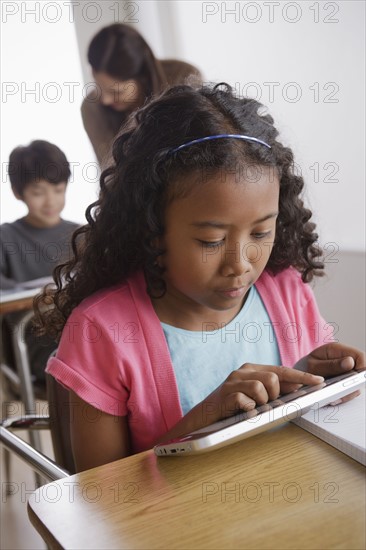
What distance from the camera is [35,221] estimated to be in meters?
2.64

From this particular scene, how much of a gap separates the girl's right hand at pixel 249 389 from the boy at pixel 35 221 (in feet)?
5.92

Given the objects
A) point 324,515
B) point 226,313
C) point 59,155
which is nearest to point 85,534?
point 324,515

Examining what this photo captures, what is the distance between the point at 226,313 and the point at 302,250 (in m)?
0.17

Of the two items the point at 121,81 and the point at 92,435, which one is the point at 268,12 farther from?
the point at 92,435

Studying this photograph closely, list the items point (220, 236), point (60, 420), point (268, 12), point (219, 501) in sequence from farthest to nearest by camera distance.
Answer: point (268, 12)
point (60, 420)
point (220, 236)
point (219, 501)

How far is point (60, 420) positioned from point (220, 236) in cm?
38

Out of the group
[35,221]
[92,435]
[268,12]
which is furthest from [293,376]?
[35,221]

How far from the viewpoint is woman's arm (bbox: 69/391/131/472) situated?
2.90ft

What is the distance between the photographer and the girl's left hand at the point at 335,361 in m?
0.79

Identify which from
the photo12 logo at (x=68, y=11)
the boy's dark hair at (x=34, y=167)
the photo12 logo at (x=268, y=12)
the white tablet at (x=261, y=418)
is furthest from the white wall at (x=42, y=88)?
the white tablet at (x=261, y=418)

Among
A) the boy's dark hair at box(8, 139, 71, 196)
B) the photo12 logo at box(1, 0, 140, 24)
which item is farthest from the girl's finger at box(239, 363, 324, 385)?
the photo12 logo at box(1, 0, 140, 24)

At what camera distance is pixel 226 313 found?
3.44ft

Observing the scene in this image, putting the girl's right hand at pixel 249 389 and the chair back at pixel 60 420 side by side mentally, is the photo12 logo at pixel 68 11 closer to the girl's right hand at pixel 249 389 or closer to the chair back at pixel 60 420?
the chair back at pixel 60 420

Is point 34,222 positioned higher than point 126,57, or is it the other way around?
point 126,57
